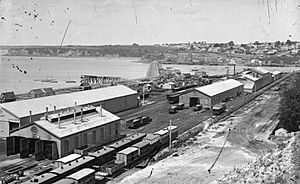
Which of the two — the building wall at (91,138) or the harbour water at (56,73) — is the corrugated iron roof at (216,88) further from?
the harbour water at (56,73)

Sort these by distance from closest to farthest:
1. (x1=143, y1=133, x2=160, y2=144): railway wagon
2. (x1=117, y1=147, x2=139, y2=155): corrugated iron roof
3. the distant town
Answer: (x1=117, y1=147, x2=139, y2=155): corrugated iron roof
(x1=143, y1=133, x2=160, y2=144): railway wagon
the distant town

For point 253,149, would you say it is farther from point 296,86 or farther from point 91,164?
point 91,164

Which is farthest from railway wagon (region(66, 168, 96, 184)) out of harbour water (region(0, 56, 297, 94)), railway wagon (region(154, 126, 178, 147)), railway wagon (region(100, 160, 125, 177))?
harbour water (region(0, 56, 297, 94))

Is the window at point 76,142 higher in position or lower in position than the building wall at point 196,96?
lower

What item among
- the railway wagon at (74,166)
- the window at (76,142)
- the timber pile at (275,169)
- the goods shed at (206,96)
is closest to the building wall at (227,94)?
the goods shed at (206,96)

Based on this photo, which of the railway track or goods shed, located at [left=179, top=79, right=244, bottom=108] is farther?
goods shed, located at [left=179, top=79, right=244, bottom=108]

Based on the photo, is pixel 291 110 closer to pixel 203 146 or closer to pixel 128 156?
pixel 203 146

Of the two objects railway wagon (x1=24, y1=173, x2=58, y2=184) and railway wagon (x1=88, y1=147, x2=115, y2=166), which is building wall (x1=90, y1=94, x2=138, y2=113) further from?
railway wagon (x1=24, y1=173, x2=58, y2=184)
